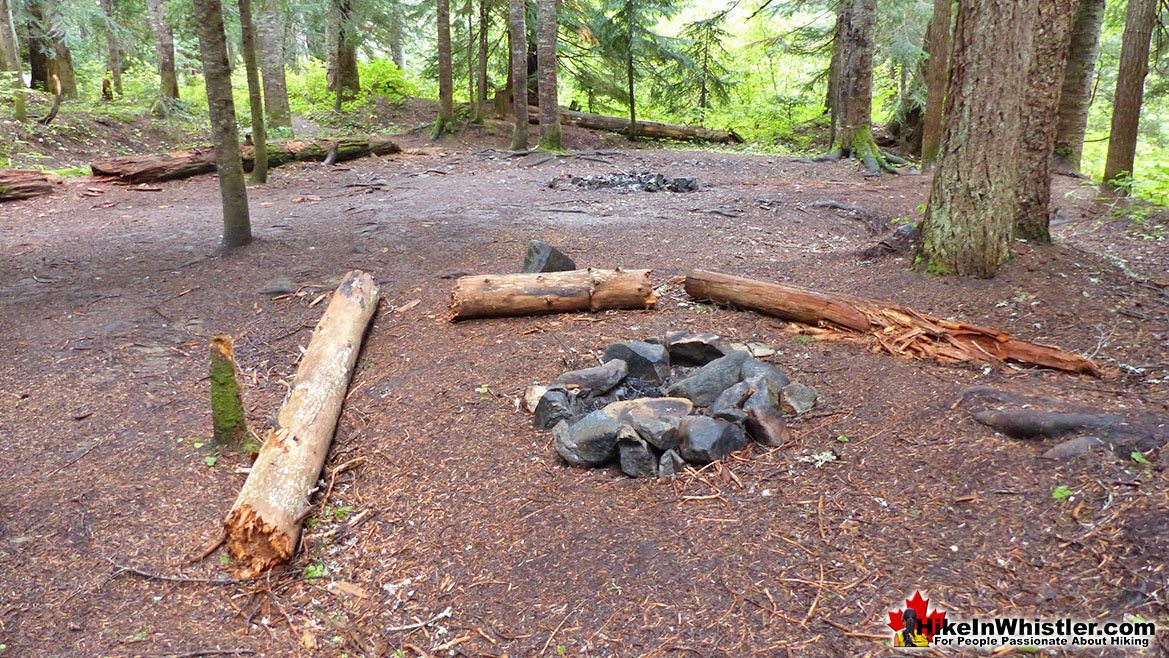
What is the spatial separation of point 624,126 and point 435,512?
1860cm

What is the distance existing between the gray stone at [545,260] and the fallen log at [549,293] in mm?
281

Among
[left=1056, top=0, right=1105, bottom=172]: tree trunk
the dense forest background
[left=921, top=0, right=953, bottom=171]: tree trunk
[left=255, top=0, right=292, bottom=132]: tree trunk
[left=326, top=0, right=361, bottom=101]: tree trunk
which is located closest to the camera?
[left=1056, top=0, right=1105, bottom=172]: tree trunk

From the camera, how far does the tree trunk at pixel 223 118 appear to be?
286 inches

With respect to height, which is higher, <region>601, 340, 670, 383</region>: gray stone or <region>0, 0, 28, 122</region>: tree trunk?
<region>0, 0, 28, 122</region>: tree trunk

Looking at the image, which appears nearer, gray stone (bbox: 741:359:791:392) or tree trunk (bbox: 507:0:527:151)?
gray stone (bbox: 741:359:791:392)

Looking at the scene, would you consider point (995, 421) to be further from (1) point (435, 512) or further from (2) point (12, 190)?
(2) point (12, 190)

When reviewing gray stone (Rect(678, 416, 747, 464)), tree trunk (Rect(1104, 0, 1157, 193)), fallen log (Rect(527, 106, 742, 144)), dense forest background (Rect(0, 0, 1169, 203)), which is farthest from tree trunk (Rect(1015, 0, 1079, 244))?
fallen log (Rect(527, 106, 742, 144))

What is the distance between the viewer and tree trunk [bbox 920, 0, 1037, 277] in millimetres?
5086

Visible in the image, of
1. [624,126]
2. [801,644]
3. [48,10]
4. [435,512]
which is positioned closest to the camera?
[801,644]

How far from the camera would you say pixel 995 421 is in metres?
3.53

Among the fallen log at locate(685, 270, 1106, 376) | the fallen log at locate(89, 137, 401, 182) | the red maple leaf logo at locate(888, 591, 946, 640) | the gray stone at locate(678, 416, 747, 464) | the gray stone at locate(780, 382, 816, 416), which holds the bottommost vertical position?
the red maple leaf logo at locate(888, 591, 946, 640)

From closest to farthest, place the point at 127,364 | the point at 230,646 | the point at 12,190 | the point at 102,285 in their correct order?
the point at 230,646 → the point at 127,364 → the point at 102,285 → the point at 12,190

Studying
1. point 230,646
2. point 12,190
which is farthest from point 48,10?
point 230,646

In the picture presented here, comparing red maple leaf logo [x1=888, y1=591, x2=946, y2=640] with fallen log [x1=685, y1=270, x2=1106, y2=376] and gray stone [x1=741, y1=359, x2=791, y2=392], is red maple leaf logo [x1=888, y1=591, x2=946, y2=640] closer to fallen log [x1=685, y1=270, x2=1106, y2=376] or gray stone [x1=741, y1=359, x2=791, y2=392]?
gray stone [x1=741, y1=359, x2=791, y2=392]
